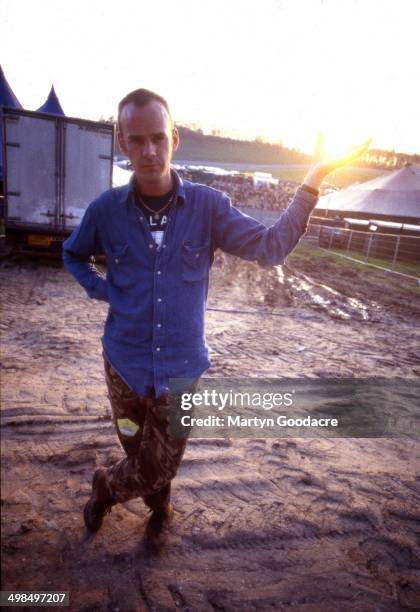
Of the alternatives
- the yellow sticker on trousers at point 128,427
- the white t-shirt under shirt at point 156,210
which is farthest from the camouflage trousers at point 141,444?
the white t-shirt under shirt at point 156,210

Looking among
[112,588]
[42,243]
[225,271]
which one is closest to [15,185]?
[42,243]

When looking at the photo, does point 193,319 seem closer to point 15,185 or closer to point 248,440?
point 248,440

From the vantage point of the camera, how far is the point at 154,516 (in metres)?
2.55

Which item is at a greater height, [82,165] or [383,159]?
[383,159]

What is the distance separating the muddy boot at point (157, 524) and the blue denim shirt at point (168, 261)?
102cm

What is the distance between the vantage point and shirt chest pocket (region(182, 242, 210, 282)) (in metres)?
2.05

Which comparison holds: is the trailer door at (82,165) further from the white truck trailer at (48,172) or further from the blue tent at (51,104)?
the blue tent at (51,104)

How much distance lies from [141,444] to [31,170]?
9.17 m

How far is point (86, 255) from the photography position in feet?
7.62

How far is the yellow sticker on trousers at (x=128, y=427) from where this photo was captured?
2.23 m

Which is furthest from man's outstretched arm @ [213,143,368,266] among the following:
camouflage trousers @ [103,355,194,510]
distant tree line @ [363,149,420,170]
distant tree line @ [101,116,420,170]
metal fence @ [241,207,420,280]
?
distant tree line @ [363,149,420,170]

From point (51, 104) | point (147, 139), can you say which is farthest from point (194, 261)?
point (51, 104)

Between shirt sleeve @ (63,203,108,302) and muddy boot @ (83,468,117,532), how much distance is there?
1.11 meters

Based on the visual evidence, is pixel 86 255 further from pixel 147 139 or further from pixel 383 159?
pixel 383 159
